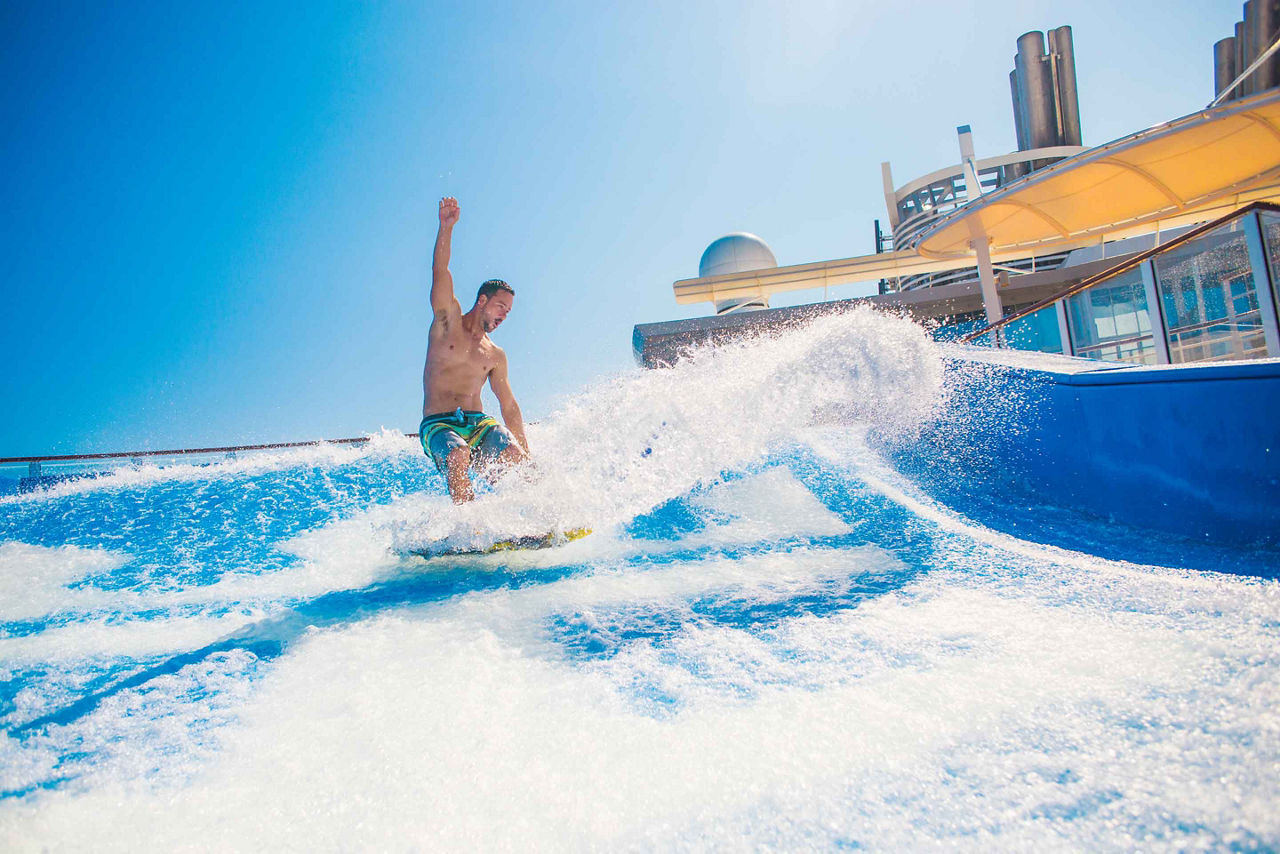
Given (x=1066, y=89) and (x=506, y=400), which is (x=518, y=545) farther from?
(x=1066, y=89)

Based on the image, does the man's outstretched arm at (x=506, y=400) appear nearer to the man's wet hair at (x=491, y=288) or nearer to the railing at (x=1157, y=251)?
the man's wet hair at (x=491, y=288)

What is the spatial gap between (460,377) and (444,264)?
2.48 feet

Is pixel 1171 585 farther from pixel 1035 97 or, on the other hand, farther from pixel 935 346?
pixel 1035 97

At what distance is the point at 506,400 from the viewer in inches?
176

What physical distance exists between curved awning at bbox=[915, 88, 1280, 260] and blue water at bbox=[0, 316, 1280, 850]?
6215 millimetres

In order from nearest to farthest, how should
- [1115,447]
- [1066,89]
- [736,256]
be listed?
[1115,447], [736,256], [1066,89]

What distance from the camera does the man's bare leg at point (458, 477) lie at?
12.4ft

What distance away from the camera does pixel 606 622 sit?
235 cm

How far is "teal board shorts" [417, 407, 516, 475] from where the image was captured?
156 inches

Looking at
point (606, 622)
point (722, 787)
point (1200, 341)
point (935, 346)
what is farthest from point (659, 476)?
point (1200, 341)

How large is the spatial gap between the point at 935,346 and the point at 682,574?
3.00m

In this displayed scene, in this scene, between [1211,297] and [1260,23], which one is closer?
[1211,297]

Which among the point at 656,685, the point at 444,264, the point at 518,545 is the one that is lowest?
the point at 656,685

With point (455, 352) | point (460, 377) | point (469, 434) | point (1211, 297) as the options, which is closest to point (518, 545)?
point (469, 434)
